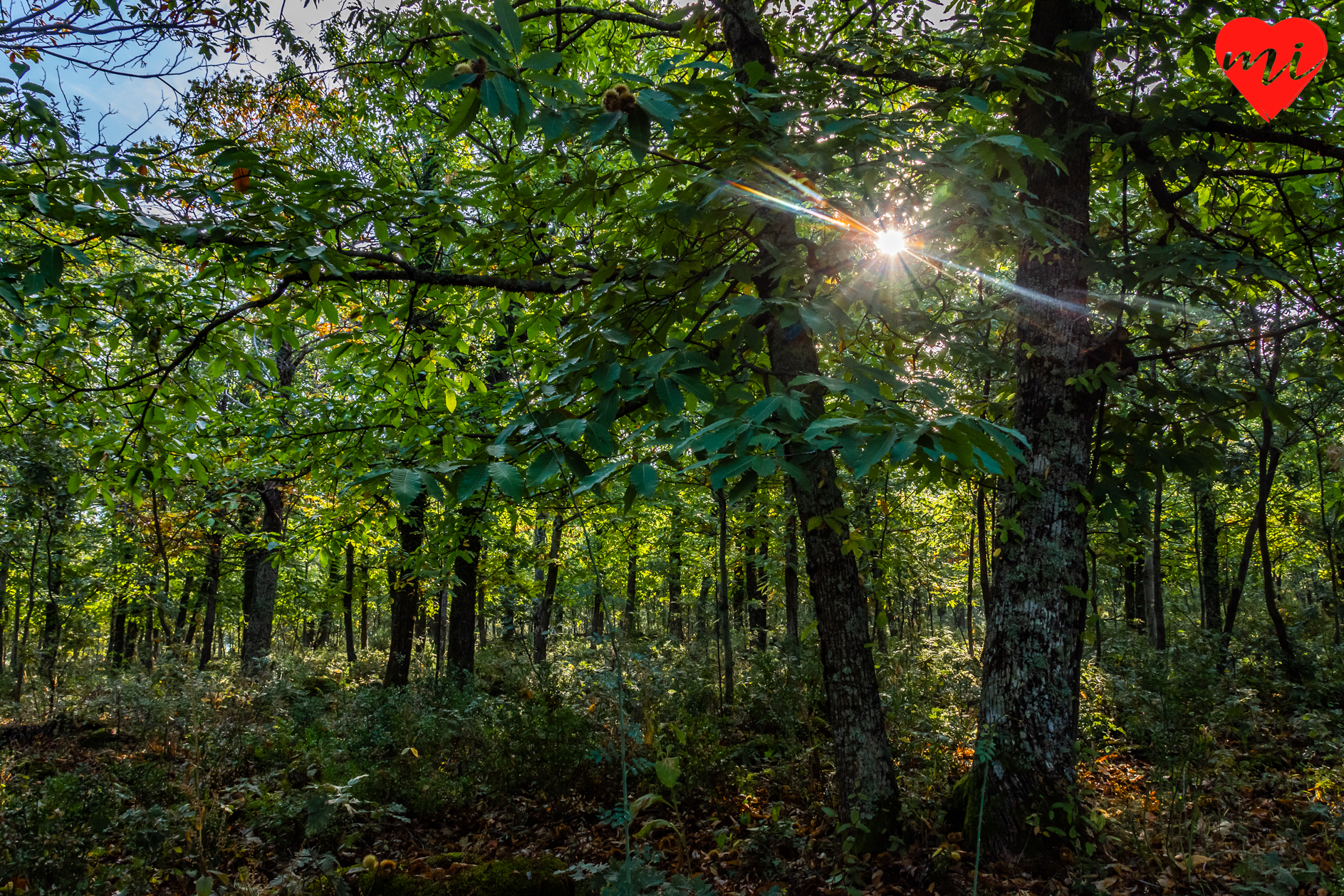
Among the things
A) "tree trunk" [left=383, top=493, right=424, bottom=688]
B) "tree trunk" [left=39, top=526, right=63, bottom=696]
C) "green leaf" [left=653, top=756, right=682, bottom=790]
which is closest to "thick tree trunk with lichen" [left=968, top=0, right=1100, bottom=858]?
"green leaf" [left=653, top=756, right=682, bottom=790]

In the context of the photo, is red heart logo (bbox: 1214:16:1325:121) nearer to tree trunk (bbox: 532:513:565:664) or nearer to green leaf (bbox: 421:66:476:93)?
green leaf (bbox: 421:66:476:93)

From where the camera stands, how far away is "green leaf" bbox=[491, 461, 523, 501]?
1.63 meters

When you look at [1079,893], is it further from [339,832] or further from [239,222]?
[239,222]

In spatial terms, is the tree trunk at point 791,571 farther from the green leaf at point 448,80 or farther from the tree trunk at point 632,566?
the green leaf at point 448,80

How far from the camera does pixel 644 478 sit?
5.83 feet

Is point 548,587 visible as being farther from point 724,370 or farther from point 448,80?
point 448,80

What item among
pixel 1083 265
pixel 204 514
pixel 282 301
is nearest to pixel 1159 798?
pixel 1083 265

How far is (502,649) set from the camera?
13.9 meters

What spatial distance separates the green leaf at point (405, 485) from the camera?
67.2 inches

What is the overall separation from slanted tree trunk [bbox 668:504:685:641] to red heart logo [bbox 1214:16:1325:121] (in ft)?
21.8

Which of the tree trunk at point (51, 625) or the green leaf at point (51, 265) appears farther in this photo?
the tree trunk at point (51, 625)

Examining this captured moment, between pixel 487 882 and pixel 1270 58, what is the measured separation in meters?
6.95

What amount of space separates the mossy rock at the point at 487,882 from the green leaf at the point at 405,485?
10.1ft

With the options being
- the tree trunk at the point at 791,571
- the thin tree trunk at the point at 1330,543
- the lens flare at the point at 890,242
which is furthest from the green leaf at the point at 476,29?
the thin tree trunk at the point at 1330,543
